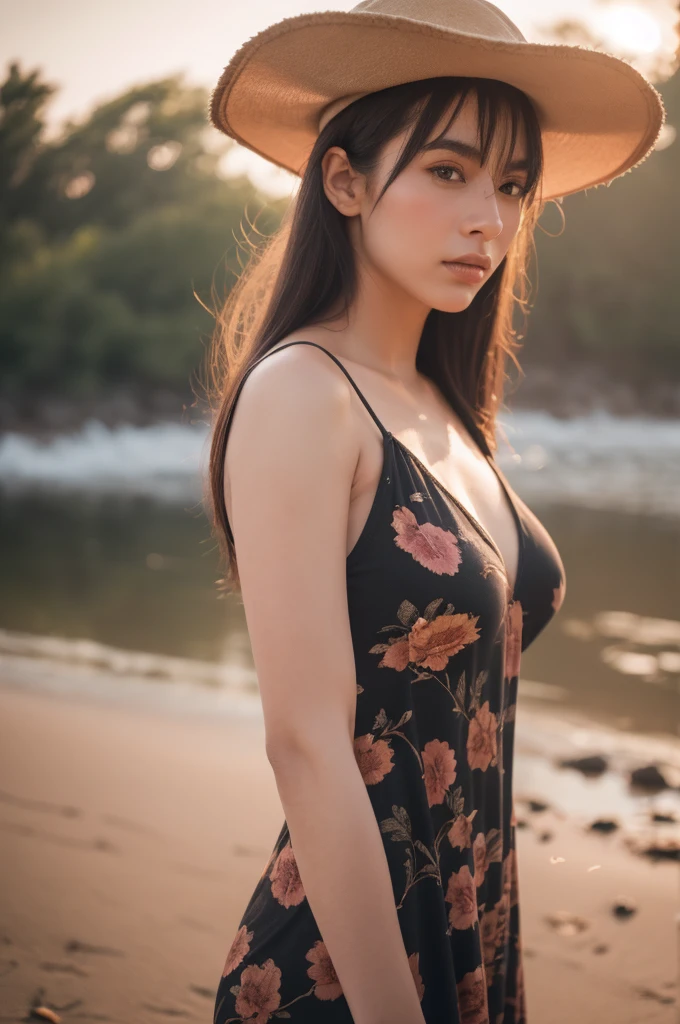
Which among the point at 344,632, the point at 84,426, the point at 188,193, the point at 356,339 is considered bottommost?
the point at 344,632

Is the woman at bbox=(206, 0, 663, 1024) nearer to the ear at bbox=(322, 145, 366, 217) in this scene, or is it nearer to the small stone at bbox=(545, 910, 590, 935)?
the ear at bbox=(322, 145, 366, 217)

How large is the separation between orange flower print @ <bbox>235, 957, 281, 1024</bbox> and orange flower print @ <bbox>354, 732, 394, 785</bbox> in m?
0.22

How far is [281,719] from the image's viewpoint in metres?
0.92

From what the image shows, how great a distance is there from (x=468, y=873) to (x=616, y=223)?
72.3ft

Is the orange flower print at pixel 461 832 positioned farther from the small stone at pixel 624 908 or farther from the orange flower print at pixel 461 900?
the small stone at pixel 624 908

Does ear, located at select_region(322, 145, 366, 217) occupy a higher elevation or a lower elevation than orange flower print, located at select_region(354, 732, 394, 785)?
higher

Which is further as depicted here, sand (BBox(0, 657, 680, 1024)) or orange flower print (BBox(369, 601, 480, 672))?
sand (BBox(0, 657, 680, 1024))

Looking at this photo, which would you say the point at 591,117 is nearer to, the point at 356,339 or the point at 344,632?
the point at 356,339

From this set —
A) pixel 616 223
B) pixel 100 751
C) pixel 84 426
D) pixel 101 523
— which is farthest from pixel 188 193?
pixel 100 751

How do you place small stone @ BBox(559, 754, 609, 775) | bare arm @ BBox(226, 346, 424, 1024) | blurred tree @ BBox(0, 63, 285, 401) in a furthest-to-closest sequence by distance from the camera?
1. blurred tree @ BBox(0, 63, 285, 401)
2. small stone @ BBox(559, 754, 609, 775)
3. bare arm @ BBox(226, 346, 424, 1024)

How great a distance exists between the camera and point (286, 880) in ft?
3.46

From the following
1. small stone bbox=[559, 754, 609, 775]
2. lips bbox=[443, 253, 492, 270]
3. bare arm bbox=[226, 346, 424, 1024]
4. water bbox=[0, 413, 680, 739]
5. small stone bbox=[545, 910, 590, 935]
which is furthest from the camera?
water bbox=[0, 413, 680, 739]

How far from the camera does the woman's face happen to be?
1.11 m

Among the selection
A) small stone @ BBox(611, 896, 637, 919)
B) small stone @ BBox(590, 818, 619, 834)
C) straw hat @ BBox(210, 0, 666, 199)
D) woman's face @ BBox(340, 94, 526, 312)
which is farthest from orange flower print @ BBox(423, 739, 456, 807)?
small stone @ BBox(590, 818, 619, 834)
